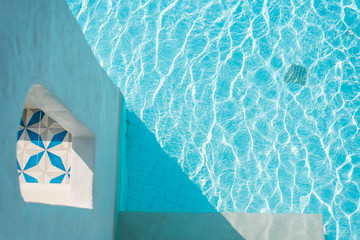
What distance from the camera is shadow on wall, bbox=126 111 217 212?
5.55 m

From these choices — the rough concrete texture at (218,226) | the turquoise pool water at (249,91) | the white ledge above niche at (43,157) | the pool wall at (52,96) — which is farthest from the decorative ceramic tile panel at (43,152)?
the turquoise pool water at (249,91)

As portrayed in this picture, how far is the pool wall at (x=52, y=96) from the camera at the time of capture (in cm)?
194

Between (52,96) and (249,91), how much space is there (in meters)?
3.68

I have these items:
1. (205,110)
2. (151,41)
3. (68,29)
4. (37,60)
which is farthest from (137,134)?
(37,60)

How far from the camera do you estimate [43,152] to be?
16.2 ft

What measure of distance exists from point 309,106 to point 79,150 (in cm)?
332

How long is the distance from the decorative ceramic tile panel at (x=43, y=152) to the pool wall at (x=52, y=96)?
613mm

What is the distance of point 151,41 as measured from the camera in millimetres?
6117

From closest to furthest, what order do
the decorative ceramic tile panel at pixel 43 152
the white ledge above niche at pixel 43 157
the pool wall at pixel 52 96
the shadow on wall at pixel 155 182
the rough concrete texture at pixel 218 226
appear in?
1. the pool wall at pixel 52 96
2. the white ledge above niche at pixel 43 157
3. the decorative ceramic tile panel at pixel 43 152
4. the rough concrete texture at pixel 218 226
5. the shadow on wall at pixel 155 182

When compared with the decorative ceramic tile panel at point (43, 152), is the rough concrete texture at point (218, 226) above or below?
below

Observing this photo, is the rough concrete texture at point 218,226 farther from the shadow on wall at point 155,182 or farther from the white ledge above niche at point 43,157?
the white ledge above niche at point 43,157

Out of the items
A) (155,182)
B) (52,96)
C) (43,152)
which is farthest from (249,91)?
(52,96)

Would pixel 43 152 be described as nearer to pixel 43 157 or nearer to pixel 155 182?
pixel 43 157

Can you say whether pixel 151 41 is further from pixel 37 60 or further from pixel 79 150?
pixel 37 60
